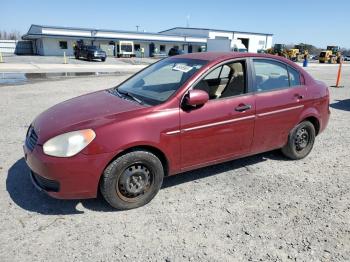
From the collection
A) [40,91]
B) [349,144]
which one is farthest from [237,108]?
[40,91]

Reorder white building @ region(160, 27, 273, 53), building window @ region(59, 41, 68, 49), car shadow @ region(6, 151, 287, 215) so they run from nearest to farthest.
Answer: car shadow @ region(6, 151, 287, 215), building window @ region(59, 41, 68, 49), white building @ region(160, 27, 273, 53)

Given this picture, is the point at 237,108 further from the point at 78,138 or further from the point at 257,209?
the point at 78,138

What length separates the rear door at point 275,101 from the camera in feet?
13.8

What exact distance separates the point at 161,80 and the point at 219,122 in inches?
42.1

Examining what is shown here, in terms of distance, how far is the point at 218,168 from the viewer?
4.59 m

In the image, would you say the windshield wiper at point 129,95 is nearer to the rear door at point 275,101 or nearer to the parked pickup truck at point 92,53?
the rear door at point 275,101

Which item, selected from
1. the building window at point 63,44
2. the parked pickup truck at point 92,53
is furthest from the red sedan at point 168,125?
the building window at point 63,44

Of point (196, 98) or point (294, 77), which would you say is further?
point (294, 77)

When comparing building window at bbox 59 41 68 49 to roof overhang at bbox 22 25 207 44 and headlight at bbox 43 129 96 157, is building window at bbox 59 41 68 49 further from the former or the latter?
headlight at bbox 43 129 96 157

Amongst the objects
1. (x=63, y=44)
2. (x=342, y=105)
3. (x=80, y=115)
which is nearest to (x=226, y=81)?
(x=80, y=115)

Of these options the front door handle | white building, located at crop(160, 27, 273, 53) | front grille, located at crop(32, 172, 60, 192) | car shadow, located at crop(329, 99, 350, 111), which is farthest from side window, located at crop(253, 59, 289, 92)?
white building, located at crop(160, 27, 273, 53)

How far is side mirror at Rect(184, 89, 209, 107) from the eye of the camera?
348cm

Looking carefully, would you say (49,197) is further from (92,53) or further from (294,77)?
(92,53)

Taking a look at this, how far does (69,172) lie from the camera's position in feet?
10.0
